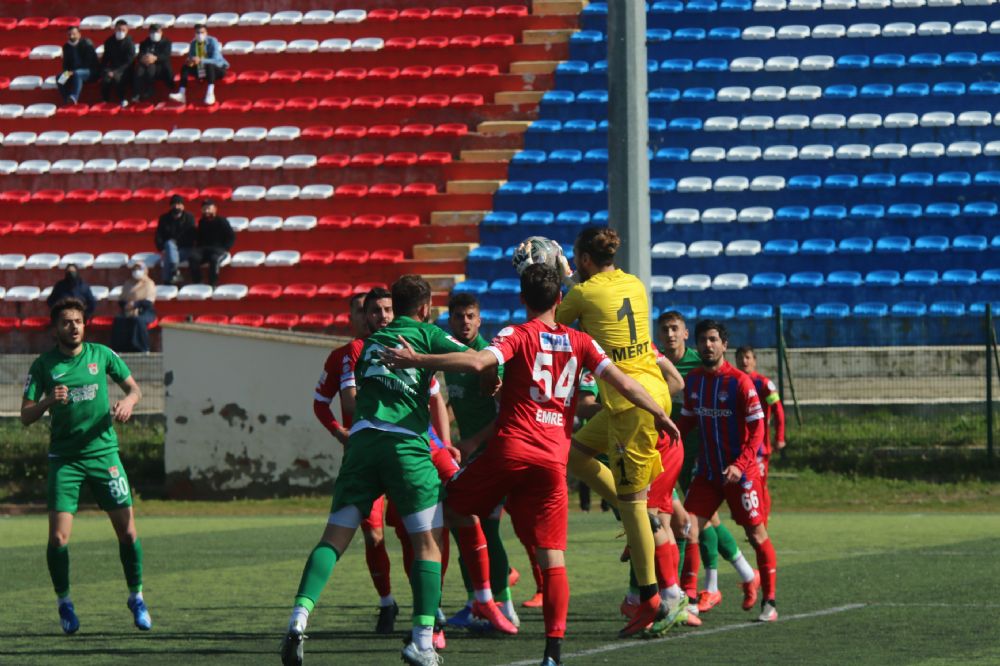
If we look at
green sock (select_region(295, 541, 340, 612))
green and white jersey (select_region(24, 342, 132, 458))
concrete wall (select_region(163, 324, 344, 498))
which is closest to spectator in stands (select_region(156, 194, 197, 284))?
concrete wall (select_region(163, 324, 344, 498))

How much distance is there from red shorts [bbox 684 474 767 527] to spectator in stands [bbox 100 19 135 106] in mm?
22593

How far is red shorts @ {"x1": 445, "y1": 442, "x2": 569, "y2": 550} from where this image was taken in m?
8.03

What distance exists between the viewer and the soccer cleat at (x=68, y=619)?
31.5 ft

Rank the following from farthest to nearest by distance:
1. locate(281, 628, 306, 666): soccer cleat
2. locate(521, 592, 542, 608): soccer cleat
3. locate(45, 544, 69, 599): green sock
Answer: locate(521, 592, 542, 608): soccer cleat → locate(45, 544, 69, 599): green sock → locate(281, 628, 306, 666): soccer cleat

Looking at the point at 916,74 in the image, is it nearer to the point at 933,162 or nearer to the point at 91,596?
the point at 933,162

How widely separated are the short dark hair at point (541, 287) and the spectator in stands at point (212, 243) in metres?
19.7

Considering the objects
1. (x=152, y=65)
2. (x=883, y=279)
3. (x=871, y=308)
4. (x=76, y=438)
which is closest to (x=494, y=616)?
(x=76, y=438)

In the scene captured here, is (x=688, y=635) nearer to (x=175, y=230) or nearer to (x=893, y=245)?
(x=893, y=245)

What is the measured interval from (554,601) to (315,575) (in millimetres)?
1092

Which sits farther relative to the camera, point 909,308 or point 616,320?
point 909,308

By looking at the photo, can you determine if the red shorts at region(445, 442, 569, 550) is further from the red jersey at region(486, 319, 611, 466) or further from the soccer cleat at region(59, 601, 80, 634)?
the soccer cleat at region(59, 601, 80, 634)

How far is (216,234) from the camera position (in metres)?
27.3

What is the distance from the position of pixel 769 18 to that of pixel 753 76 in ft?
4.00

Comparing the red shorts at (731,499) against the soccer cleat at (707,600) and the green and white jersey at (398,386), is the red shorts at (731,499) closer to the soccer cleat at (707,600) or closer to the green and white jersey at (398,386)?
the soccer cleat at (707,600)
